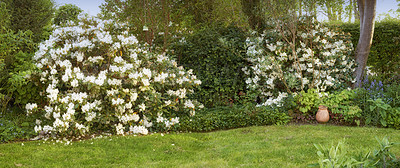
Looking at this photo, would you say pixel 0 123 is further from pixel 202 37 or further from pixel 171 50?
pixel 202 37

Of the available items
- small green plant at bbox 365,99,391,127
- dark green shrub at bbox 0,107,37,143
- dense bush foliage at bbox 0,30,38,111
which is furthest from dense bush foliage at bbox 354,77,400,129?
dense bush foliage at bbox 0,30,38,111

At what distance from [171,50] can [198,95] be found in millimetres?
1413

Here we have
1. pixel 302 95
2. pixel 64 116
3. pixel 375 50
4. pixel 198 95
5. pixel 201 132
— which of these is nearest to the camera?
pixel 64 116

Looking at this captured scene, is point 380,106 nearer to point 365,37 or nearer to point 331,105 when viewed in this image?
point 331,105

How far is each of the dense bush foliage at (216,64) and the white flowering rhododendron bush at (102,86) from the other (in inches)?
46.3

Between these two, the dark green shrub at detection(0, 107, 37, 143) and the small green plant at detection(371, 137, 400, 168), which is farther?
the dark green shrub at detection(0, 107, 37, 143)

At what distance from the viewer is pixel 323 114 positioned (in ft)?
21.5

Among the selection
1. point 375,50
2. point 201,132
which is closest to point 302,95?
point 201,132

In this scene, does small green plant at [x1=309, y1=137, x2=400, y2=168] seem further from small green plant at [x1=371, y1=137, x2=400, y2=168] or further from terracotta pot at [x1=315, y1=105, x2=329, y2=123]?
terracotta pot at [x1=315, y1=105, x2=329, y2=123]

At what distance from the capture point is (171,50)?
27.7ft

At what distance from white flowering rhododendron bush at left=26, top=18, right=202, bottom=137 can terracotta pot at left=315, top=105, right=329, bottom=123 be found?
265 cm

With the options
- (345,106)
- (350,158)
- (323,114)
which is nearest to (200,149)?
(350,158)

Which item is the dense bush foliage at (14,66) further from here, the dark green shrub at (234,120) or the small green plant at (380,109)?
the small green plant at (380,109)

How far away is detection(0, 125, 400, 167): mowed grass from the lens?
427 centimetres
